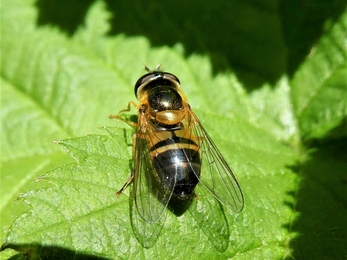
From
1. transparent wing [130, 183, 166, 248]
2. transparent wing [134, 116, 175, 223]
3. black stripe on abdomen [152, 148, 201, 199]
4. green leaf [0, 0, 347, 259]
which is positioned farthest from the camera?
green leaf [0, 0, 347, 259]

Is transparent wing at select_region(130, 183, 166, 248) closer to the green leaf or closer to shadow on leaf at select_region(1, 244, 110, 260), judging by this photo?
the green leaf

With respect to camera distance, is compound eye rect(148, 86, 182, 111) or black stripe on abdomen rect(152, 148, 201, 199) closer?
black stripe on abdomen rect(152, 148, 201, 199)

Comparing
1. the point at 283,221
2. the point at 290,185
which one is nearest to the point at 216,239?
the point at 283,221

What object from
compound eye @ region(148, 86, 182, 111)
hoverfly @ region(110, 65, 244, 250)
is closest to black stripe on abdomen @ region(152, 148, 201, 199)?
hoverfly @ region(110, 65, 244, 250)

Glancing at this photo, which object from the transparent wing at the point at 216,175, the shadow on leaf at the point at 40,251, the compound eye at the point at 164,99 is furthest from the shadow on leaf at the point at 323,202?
the shadow on leaf at the point at 40,251

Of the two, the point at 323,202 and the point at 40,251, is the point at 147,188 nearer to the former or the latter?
the point at 40,251

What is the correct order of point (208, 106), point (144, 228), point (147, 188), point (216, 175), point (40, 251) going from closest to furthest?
point (40, 251) < point (144, 228) < point (147, 188) < point (216, 175) < point (208, 106)

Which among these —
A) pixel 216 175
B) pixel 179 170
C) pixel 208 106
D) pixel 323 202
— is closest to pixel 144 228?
pixel 179 170
